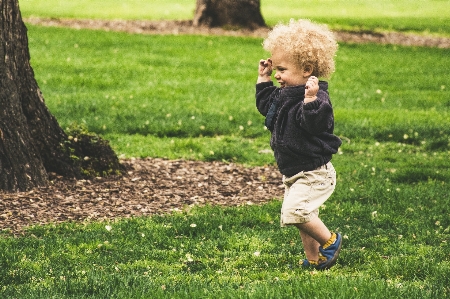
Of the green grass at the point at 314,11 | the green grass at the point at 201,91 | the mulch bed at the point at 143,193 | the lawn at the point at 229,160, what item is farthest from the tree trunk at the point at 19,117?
the green grass at the point at 314,11

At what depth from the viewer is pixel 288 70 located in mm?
4879

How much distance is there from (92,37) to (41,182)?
37.0ft

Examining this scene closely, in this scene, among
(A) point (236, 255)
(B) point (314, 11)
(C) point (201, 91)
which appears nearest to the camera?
(A) point (236, 255)

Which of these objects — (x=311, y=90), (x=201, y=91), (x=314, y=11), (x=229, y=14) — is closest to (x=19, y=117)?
(x=311, y=90)

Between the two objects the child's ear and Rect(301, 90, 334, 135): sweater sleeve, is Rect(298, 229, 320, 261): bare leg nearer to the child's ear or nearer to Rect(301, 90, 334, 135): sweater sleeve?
Rect(301, 90, 334, 135): sweater sleeve

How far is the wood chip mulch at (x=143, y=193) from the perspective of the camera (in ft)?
21.4

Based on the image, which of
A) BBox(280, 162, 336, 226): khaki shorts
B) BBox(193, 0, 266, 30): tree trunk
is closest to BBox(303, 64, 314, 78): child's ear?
BBox(280, 162, 336, 226): khaki shorts

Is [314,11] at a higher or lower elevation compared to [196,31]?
higher

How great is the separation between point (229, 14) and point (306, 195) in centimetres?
1657

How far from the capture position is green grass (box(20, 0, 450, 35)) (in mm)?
24281

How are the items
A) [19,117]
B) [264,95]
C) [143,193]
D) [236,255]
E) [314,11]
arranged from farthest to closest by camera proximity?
[314,11] < [143,193] < [19,117] < [236,255] < [264,95]

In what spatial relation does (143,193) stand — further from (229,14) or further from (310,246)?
(229,14)

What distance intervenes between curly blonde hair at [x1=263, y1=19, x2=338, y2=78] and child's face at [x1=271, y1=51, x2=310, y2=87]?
34 mm

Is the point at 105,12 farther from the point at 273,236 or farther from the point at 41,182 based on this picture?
the point at 273,236
